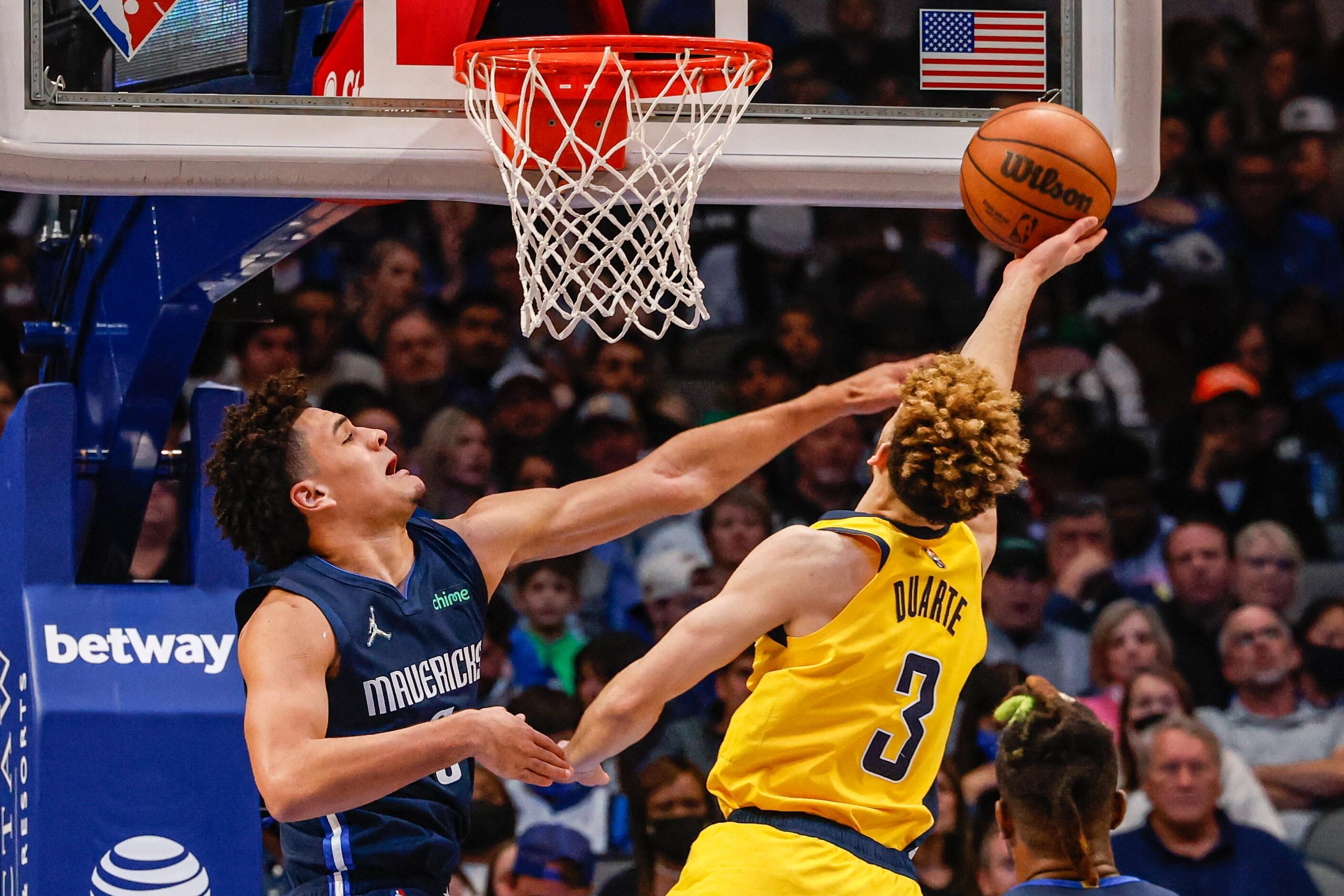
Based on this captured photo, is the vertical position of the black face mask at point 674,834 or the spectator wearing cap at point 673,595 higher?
the spectator wearing cap at point 673,595

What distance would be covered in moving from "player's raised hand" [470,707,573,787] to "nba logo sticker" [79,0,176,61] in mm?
1704

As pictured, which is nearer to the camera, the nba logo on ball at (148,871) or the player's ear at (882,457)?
the player's ear at (882,457)

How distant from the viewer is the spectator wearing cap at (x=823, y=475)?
246 inches

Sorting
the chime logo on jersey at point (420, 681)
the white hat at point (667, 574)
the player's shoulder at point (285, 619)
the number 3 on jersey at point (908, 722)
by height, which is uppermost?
the player's shoulder at point (285, 619)

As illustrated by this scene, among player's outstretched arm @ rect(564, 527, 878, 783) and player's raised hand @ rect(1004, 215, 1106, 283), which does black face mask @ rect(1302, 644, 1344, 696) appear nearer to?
player's raised hand @ rect(1004, 215, 1106, 283)

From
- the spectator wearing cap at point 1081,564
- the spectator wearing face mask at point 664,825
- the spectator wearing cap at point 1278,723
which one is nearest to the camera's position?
the spectator wearing face mask at point 664,825

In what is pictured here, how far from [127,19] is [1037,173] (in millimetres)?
1949

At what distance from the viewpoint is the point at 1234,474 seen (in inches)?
258

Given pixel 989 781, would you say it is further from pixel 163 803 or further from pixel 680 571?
pixel 163 803

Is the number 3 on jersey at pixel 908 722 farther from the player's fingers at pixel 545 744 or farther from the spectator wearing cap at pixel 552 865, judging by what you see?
the spectator wearing cap at pixel 552 865

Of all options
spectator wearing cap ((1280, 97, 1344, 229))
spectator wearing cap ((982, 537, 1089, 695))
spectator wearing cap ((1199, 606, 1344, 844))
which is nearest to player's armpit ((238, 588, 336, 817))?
spectator wearing cap ((982, 537, 1089, 695))

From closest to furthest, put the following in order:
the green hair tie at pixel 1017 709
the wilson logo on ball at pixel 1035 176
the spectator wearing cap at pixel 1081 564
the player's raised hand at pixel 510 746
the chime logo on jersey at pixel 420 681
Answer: the player's raised hand at pixel 510 746, the chime logo on jersey at pixel 420 681, the wilson logo on ball at pixel 1035 176, the green hair tie at pixel 1017 709, the spectator wearing cap at pixel 1081 564

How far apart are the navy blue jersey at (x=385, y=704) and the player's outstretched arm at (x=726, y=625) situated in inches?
11.9

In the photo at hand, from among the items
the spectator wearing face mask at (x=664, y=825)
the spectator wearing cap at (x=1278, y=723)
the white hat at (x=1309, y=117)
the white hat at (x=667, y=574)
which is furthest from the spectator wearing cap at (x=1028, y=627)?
the white hat at (x=1309, y=117)
